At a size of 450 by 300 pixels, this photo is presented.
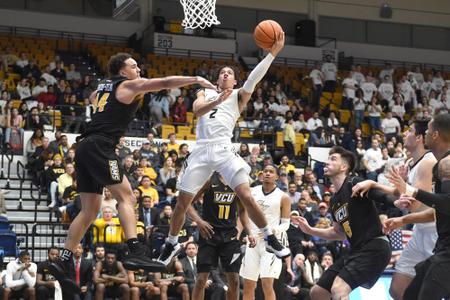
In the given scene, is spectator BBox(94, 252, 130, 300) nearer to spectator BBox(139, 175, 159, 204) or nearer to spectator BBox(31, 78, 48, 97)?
spectator BBox(139, 175, 159, 204)

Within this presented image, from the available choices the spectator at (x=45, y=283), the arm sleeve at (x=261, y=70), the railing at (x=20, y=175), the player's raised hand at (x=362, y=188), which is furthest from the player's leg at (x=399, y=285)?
the railing at (x=20, y=175)

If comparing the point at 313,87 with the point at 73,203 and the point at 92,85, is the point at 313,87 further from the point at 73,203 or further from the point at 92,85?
the point at 73,203

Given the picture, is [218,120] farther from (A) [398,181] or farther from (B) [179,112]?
(B) [179,112]

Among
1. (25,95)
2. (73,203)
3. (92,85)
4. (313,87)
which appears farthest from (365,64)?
(73,203)

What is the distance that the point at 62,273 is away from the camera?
8.26m

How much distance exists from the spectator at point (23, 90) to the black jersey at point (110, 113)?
1333 cm

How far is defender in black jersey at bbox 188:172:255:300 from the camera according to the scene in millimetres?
10133

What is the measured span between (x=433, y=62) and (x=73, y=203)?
816 inches

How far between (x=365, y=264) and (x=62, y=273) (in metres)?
3.08

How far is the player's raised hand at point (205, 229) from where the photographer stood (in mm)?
10141

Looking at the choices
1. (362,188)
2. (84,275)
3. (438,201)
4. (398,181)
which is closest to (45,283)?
(84,275)

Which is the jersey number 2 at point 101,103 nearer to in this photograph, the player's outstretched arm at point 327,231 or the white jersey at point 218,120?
the white jersey at point 218,120

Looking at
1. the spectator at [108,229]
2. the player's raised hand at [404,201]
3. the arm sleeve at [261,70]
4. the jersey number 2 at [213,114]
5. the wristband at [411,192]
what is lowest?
the spectator at [108,229]

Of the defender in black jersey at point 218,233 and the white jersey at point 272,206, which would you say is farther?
the white jersey at point 272,206
